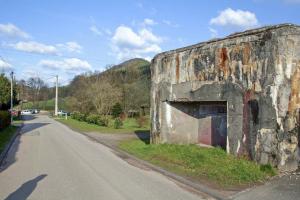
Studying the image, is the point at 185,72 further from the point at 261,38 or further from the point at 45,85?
the point at 45,85

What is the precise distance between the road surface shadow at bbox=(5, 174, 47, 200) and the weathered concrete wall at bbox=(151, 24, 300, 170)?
6.00m

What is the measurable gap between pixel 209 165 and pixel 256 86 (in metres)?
2.68

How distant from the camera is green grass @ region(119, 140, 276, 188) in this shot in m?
10.2

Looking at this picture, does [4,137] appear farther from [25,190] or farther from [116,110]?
[116,110]

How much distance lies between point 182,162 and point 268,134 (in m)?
3.09

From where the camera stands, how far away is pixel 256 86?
1162cm

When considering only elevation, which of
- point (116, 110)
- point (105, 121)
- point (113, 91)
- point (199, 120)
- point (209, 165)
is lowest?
point (209, 165)

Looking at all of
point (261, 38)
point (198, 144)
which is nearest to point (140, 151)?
point (198, 144)

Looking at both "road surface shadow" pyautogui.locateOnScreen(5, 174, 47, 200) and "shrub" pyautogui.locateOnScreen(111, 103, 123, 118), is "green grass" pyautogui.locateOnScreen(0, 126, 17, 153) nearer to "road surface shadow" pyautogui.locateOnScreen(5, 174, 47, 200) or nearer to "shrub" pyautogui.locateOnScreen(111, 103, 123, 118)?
"road surface shadow" pyautogui.locateOnScreen(5, 174, 47, 200)

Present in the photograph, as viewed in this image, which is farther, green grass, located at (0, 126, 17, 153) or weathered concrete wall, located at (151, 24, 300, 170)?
green grass, located at (0, 126, 17, 153)

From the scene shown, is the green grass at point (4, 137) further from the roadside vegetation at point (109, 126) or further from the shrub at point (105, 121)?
the shrub at point (105, 121)

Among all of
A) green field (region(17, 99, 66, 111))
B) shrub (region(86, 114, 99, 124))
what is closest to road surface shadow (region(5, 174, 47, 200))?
shrub (region(86, 114, 99, 124))

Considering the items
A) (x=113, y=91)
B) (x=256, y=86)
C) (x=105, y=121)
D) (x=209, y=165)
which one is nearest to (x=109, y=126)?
(x=105, y=121)

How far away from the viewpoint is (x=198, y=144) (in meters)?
17.0
